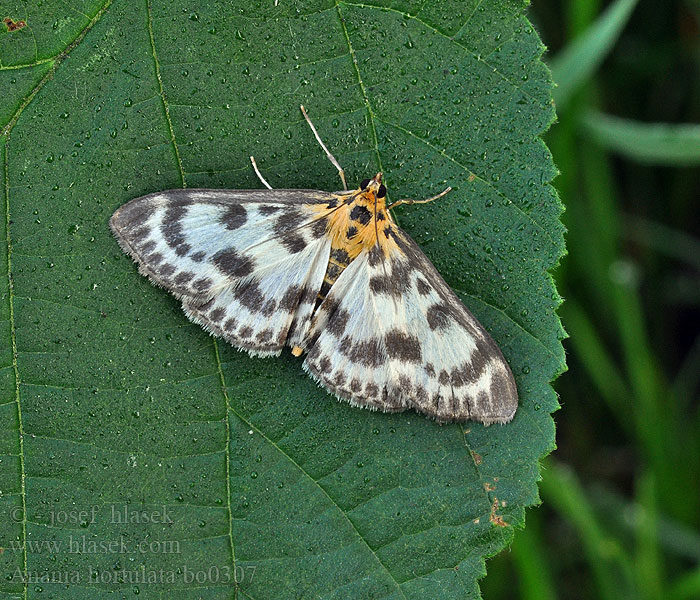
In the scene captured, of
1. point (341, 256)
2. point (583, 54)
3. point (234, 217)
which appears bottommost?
point (341, 256)

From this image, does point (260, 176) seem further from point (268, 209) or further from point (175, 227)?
point (175, 227)

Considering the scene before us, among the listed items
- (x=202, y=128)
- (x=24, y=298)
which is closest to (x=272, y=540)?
(x=24, y=298)

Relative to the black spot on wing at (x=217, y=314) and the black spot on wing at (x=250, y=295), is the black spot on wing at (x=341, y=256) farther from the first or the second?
the black spot on wing at (x=217, y=314)

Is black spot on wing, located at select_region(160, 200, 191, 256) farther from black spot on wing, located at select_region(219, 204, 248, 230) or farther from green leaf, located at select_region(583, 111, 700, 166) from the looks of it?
green leaf, located at select_region(583, 111, 700, 166)

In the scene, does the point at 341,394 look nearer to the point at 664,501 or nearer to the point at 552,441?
the point at 552,441

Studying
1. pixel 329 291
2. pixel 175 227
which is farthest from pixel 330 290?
pixel 175 227

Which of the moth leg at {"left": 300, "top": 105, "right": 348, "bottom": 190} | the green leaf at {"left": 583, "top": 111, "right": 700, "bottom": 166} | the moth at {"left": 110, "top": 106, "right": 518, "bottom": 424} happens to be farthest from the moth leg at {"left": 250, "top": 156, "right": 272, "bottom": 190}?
the green leaf at {"left": 583, "top": 111, "right": 700, "bottom": 166}

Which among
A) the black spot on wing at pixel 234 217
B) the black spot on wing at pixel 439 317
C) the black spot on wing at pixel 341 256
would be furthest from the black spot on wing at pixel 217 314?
the black spot on wing at pixel 439 317
